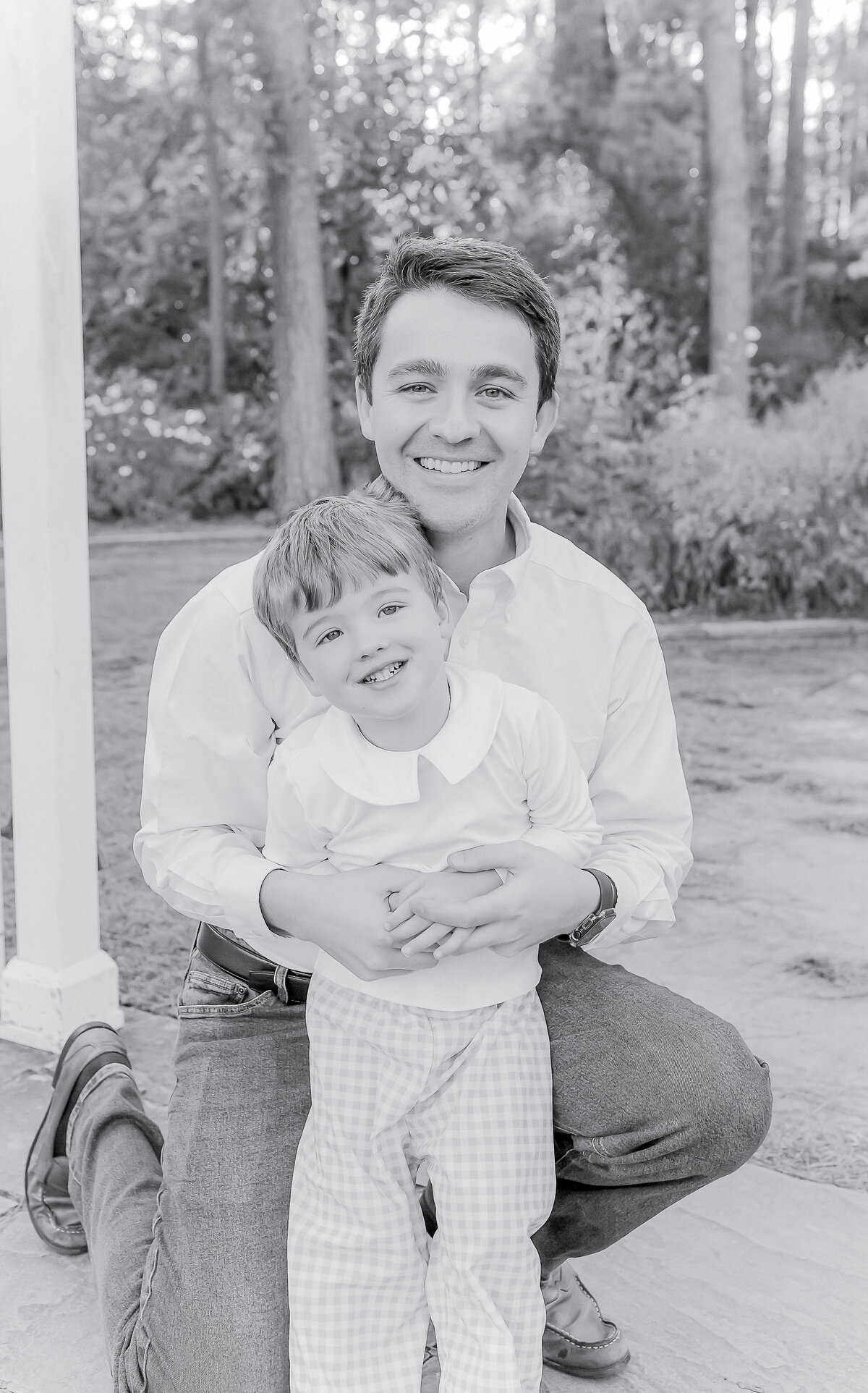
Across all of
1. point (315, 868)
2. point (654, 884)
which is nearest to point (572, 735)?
point (654, 884)

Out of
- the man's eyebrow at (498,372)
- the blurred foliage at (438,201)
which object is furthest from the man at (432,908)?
the blurred foliage at (438,201)

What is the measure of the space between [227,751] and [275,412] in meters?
8.98

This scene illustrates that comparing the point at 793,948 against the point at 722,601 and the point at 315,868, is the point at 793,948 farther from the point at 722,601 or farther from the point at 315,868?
the point at 722,601

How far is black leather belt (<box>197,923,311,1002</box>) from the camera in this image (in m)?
1.74

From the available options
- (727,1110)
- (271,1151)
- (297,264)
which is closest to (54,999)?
(271,1151)

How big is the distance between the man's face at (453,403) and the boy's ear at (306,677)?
26cm

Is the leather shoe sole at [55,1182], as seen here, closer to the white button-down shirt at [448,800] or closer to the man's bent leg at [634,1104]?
the white button-down shirt at [448,800]

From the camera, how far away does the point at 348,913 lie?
149cm

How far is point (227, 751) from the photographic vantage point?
1.70 m

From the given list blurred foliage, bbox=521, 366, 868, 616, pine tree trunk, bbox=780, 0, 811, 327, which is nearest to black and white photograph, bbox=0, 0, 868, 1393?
blurred foliage, bbox=521, 366, 868, 616

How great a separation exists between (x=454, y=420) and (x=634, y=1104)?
839 millimetres

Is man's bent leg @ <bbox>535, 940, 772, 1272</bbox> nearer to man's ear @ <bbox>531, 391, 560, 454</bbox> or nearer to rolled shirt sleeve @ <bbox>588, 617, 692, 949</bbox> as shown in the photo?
rolled shirt sleeve @ <bbox>588, 617, 692, 949</bbox>

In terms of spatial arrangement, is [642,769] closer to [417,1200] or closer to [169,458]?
[417,1200]

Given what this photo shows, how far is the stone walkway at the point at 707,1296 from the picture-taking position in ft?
5.69
